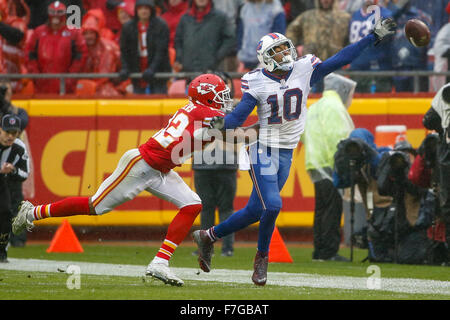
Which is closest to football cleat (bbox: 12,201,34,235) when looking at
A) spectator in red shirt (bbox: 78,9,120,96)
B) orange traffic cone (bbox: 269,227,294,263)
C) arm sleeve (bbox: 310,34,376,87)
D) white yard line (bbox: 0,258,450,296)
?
white yard line (bbox: 0,258,450,296)

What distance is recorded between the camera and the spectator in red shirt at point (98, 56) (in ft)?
46.8

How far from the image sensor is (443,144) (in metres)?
10.2

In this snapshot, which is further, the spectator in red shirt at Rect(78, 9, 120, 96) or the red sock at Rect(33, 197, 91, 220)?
the spectator in red shirt at Rect(78, 9, 120, 96)

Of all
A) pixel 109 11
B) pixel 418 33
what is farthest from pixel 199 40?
pixel 418 33

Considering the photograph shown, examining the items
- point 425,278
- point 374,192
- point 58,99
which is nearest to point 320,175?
point 374,192

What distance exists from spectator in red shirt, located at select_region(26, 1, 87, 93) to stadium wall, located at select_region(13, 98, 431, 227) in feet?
1.51

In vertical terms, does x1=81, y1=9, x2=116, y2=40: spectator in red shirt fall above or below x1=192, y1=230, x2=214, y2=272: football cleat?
above

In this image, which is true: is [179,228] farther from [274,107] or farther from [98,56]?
[98,56]

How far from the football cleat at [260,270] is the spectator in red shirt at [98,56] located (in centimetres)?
667

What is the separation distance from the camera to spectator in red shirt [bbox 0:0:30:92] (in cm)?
1416

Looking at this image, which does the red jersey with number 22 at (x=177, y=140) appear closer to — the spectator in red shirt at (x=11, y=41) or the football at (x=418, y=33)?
the football at (x=418, y=33)

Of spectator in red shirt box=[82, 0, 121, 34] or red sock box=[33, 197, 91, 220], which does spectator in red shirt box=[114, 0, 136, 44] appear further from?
red sock box=[33, 197, 91, 220]

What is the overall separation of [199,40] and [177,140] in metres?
6.01

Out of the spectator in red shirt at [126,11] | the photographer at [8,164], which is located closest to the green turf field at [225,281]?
the photographer at [8,164]
